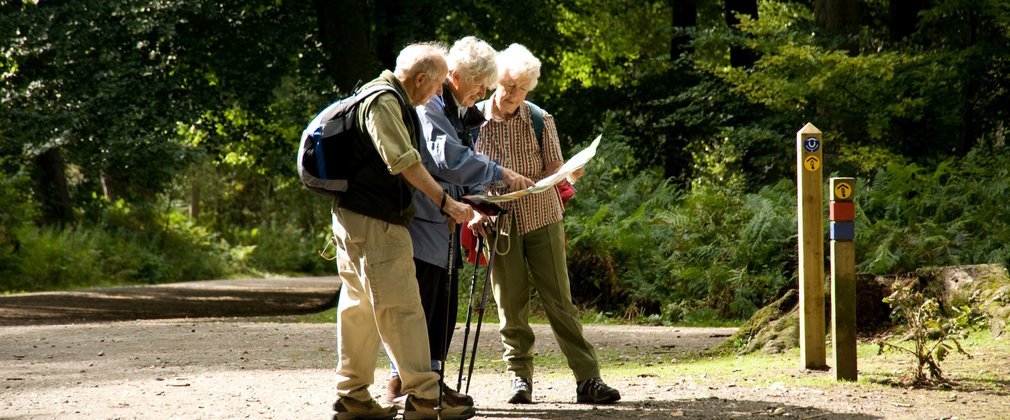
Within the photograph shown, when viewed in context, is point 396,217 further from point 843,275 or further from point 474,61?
point 843,275

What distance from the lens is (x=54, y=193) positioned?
80.0 feet

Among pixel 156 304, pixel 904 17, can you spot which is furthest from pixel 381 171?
pixel 156 304

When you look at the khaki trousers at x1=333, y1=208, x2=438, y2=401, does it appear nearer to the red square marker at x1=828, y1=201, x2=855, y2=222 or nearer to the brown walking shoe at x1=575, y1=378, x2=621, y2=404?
the brown walking shoe at x1=575, y1=378, x2=621, y2=404

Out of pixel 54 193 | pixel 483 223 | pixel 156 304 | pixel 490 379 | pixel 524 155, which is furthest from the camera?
pixel 54 193

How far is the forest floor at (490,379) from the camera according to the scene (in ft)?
17.9

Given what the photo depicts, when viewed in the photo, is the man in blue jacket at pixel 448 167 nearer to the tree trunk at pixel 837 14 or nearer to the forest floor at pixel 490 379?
the forest floor at pixel 490 379

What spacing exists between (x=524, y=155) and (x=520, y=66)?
1.73ft

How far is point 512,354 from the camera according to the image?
19.0 feet

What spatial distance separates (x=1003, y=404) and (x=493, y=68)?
2988 mm

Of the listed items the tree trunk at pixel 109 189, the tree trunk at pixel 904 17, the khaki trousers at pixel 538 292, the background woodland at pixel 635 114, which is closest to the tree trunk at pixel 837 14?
the background woodland at pixel 635 114

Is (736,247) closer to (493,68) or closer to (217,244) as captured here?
(493,68)

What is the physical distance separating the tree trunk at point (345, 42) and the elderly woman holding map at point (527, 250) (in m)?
11.9

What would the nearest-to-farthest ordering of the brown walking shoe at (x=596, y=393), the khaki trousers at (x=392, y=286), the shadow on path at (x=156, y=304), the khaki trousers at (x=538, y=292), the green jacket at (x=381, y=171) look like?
the green jacket at (x=381, y=171), the khaki trousers at (x=392, y=286), the brown walking shoe at (x=596, y=393), the khaki trousers at (x=538, y=292), the shadow on path at (x=156, y=304)

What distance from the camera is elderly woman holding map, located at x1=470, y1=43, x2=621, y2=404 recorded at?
568cm
